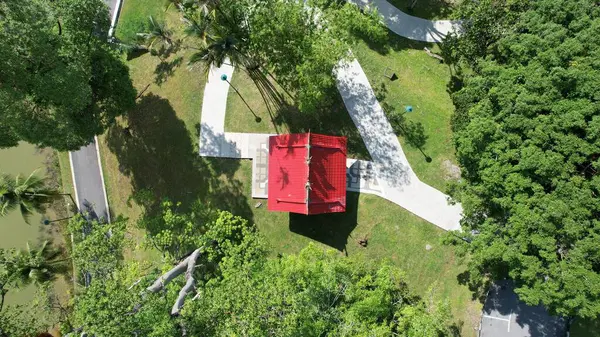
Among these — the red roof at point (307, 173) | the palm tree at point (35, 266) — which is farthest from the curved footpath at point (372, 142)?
the palm tree at point (35, 266)

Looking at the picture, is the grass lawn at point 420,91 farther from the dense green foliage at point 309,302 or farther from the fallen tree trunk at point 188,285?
the fallen tree trunk at point 188,285

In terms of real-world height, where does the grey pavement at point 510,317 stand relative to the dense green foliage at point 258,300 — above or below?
below

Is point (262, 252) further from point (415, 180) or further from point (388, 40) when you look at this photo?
point (388, 40)

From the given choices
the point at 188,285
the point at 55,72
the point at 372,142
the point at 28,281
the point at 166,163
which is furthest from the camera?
the point at 166,163

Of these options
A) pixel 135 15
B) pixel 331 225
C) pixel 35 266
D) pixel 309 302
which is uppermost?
pixel 135 15

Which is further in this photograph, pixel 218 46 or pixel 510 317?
pixel 510 317

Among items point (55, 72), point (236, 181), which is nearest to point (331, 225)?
point (236, 181)

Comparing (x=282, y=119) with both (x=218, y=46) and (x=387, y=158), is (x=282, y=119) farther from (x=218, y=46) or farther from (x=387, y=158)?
(x=218, y=46)

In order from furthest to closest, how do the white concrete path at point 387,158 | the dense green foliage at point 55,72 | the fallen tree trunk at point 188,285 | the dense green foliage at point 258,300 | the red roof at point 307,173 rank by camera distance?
the white concrete path at point 387,158
the red roof at point 307,173
the dense green foliage at point 55,72
the fallen tree trunk at point 188,285
the dense green foliage at point 258,300
